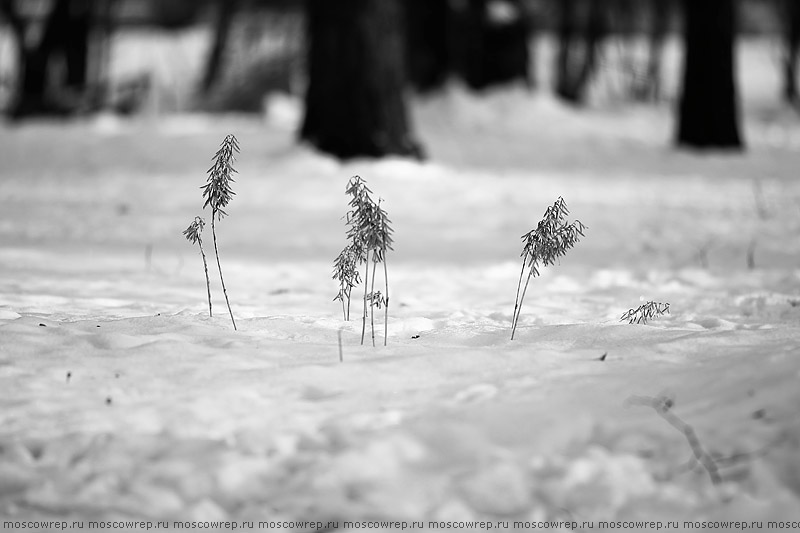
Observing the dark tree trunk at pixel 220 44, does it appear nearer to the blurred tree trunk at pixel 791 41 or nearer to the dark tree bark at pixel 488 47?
the dark tree bark at pixel 488 47

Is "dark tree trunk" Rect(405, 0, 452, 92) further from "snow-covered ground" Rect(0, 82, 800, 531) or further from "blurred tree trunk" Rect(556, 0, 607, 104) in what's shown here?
"snow-covered ground" Rect(0, 82, 800, 531)

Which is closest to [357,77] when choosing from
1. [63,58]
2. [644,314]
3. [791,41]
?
[644,314]

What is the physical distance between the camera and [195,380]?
296 cm

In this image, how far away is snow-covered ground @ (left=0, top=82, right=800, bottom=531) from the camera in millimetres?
2387

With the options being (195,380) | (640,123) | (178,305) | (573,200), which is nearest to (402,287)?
(178,305)

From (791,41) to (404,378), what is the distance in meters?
24.4

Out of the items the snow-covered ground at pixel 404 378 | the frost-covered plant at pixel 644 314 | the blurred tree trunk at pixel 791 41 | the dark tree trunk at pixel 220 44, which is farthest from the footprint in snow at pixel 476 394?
the blurred tree trunk at pixel 791 41

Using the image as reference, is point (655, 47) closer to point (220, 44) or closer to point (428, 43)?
point (428, 43)

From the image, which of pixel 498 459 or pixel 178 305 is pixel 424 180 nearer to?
pixel 178 305

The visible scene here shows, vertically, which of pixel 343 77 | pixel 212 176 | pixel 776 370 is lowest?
pixel 776 370

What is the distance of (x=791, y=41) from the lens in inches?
934

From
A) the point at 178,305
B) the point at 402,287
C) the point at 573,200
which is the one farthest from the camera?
the point at 573,200

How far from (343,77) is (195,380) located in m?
5.76

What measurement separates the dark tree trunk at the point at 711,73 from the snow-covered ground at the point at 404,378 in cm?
460
